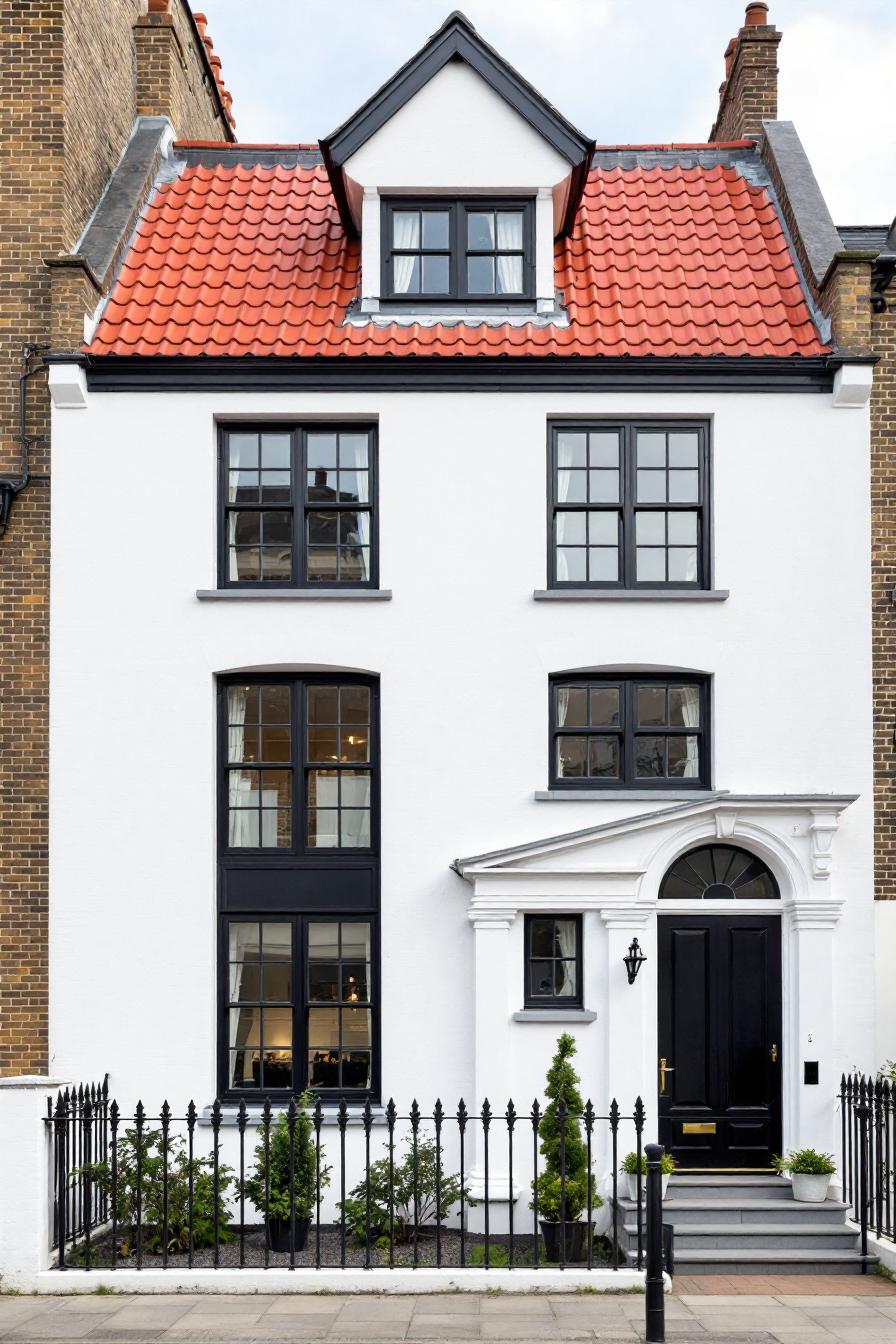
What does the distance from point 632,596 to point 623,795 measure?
207 cm

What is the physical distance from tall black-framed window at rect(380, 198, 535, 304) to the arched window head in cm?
650

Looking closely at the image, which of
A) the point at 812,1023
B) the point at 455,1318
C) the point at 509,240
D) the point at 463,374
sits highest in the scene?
the point at 509,240

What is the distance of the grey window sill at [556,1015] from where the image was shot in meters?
13.3

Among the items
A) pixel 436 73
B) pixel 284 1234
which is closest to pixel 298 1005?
pixel 284 1234

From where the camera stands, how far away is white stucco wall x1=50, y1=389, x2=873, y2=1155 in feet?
Result: 45.1

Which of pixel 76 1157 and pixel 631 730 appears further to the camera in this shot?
pixel 631 730

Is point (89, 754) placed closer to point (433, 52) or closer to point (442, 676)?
point (442, 676)

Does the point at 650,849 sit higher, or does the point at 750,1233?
the point at 650,849

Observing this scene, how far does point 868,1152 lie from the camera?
1230cm

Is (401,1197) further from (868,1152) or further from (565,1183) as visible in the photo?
(868,1152)

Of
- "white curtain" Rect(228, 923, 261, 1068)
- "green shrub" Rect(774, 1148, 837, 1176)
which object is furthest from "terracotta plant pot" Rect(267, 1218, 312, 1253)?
"green shrub" Rect(774, 1148, 837, 1176)

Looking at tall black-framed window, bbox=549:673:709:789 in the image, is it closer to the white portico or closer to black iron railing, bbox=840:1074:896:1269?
the white portico

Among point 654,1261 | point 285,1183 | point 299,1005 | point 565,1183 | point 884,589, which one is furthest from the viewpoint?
point 884,589

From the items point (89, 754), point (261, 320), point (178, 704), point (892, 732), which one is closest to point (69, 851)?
point (89, 754)
